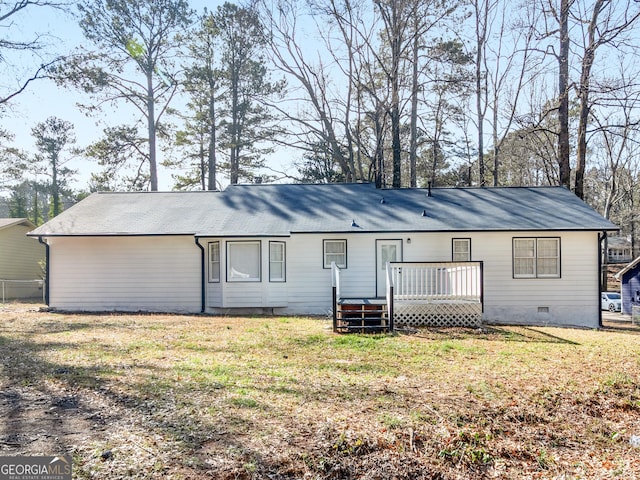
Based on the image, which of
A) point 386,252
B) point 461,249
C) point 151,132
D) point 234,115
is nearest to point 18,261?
point 151,132

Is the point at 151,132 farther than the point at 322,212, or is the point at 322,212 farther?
the point at 151,132

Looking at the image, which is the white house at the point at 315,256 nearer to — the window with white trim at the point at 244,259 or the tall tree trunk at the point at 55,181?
the window with white trim at the point at 244,259

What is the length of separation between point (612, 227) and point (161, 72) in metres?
22.6

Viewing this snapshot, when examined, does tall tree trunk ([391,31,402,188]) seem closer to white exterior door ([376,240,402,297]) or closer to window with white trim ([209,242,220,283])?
white exterior door ([376,240,402,297])

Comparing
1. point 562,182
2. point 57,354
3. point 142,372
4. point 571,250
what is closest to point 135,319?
point 57,354

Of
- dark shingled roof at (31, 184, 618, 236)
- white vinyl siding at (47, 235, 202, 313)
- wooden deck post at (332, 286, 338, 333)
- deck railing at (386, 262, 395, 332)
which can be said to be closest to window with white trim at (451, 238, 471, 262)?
dark shingled roof at (31, 184, 618, 236)

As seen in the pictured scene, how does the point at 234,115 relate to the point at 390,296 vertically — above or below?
above

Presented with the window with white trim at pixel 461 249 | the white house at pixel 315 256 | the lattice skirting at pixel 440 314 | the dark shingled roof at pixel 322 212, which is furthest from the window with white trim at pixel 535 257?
the lattice skirting at pixel 440 314

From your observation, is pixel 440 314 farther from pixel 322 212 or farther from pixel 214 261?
pixel 214 261

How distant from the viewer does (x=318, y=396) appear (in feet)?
18.0

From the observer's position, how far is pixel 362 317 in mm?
10898

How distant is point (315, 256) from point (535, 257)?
21.7 ft

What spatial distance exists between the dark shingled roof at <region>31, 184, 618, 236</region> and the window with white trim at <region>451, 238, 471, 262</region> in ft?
1.52

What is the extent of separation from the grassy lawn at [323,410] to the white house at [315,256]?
17.6 feet
